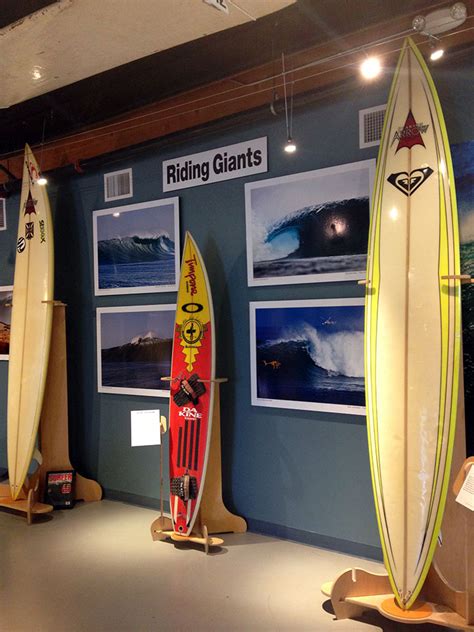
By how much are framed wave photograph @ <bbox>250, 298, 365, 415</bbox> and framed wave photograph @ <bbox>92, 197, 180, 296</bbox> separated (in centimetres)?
81

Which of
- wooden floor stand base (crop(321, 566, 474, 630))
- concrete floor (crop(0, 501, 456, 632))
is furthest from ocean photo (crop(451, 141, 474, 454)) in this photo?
concrete floor (crop(0, 501, 456, 632))

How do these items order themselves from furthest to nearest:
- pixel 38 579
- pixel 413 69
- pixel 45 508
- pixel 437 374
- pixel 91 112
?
pixel 91 112, pixel 45 508, pixel 38 579, pixel 413 69, pixel 437 374

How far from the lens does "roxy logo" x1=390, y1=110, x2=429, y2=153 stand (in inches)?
111

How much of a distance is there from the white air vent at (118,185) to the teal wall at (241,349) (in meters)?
0.05

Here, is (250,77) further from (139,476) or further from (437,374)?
(139,476)

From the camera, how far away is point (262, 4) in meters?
2.75

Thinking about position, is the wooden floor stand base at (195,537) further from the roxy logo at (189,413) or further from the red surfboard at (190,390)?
the roxy logo at (189,413)

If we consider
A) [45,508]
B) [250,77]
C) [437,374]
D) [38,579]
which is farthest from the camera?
[45,508]

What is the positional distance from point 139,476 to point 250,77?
276cm

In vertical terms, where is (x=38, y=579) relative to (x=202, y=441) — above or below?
below

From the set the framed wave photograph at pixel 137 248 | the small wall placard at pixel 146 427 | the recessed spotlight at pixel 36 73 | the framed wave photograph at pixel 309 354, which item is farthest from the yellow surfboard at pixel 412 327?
the recessed spotlight at pixel 36 73

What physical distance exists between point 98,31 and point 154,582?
2.72 m

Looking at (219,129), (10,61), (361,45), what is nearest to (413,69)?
(361,45)

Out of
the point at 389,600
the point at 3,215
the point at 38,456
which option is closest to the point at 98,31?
the point at 3,215
